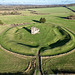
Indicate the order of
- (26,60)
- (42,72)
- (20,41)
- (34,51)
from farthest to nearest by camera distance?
(20,41) < (34,51) < (26,60) < (42,72)

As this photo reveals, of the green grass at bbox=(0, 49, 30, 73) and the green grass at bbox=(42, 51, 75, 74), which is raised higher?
the green grass at bbox=(42, 51, 75, 74)

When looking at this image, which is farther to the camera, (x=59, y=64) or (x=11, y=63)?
(x=11, y=63)

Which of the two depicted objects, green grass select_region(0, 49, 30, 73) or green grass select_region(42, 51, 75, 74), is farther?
green grass select_region(0, 49, 30, 73)

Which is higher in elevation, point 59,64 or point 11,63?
point 59,64

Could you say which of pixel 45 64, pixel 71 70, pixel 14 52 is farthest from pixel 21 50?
pixel 71 70

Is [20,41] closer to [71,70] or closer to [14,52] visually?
[14,52]

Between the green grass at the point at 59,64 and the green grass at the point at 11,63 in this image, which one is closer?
the green grass at the point at 59,64

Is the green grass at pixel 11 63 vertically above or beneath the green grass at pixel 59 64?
beneath

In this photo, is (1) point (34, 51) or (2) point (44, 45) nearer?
(1) point (34, 51)
